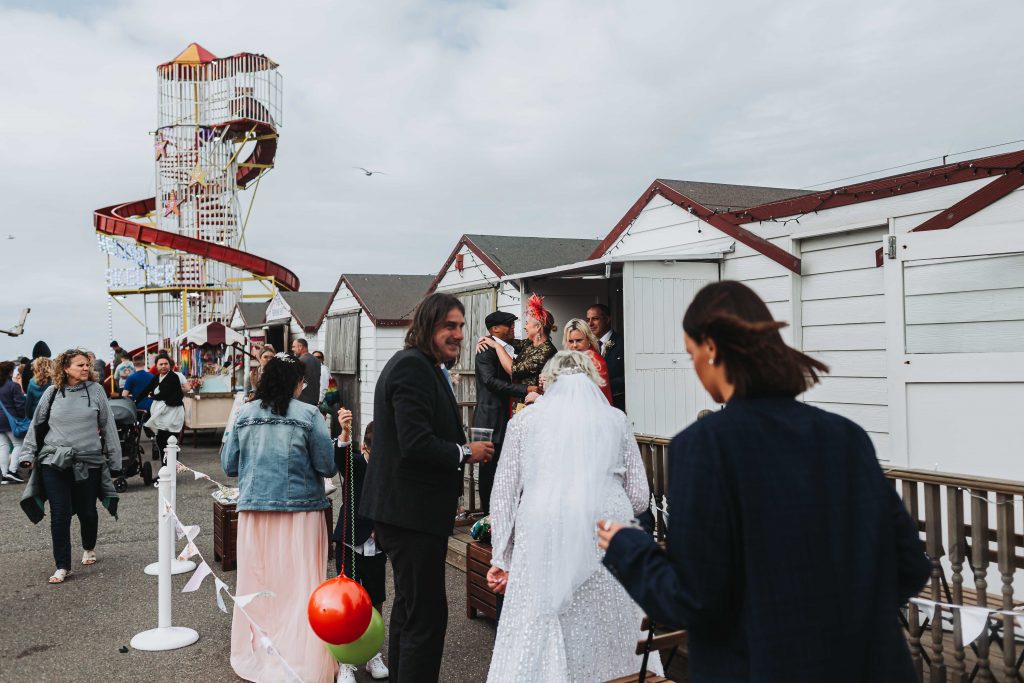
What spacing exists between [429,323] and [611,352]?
12.2ft

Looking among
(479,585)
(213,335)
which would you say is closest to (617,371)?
(479,585)

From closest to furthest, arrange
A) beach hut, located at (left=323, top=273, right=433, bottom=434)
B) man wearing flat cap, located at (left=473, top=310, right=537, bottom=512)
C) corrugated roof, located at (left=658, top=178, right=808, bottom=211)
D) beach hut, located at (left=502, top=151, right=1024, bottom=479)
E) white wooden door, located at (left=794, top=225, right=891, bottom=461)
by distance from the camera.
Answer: beach hut, located at (left=502, top=151, right=1024, bottom=479) → white wooden door, located at (left=794, top=225, right=891, bottom=461) → man wearing flat cap, located at (left=473, top=310, right=537, bottom=512) → corrugated roof, located at (left=658, top=178, right=808, bottom=211) → beach hut, located at (left=323, top=273, right=433, bottom=434)

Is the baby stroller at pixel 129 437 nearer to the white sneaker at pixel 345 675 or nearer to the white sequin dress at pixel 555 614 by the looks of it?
the white sneaker at pixel 345 675

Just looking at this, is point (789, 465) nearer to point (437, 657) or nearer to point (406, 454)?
point (406, 454)

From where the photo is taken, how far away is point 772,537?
1666mm

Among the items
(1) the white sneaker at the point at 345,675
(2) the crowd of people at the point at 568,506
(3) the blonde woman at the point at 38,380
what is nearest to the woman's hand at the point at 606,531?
(2) the crowd of people at the point at 568,506

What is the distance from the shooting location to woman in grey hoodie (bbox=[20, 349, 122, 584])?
6758 mm

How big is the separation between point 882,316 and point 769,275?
1.07m

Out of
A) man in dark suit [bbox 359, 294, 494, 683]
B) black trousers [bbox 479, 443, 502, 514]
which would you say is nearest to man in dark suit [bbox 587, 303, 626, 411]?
black trousers [bbox 479, 443, 502, 514]

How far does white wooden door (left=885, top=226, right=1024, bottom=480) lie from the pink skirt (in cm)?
383

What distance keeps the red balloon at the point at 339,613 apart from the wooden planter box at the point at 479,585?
1.76m

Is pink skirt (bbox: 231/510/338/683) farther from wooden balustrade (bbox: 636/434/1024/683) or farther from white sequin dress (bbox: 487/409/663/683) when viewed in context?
wooden balustrade (bbox: 636/434/1024/683)

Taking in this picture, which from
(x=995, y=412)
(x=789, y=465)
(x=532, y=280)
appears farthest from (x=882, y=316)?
(x=789, y=465)

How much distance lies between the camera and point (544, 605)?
3408 millimetres
